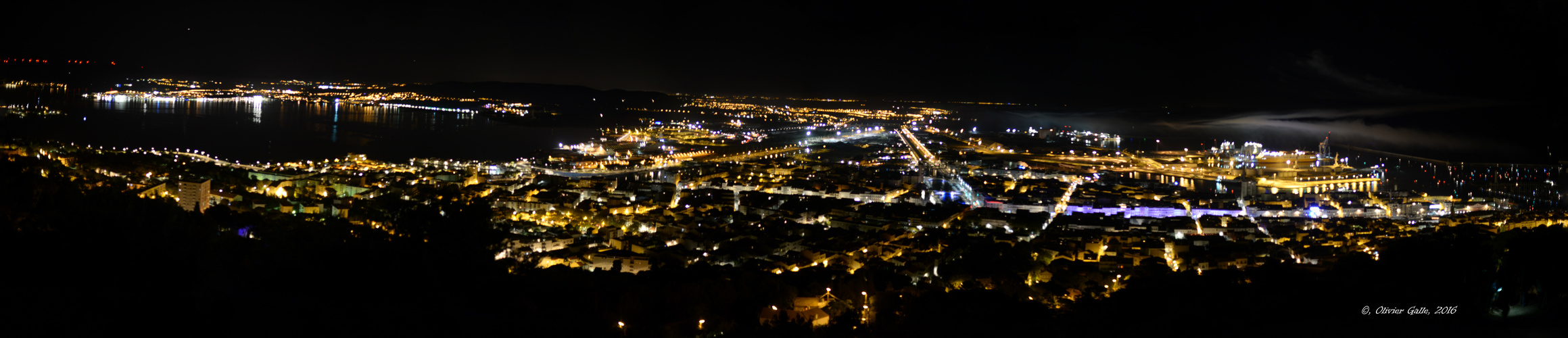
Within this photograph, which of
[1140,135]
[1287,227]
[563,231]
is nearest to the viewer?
A: [563,231]

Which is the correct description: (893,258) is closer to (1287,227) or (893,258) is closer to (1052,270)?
(1052,270)

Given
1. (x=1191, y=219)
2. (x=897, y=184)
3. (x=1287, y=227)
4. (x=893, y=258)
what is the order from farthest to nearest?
(x=897, y=184), (x=1191, y=219), (x=1287, y=227), (x=893, y=258)

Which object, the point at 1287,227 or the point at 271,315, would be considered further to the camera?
the point at 1287,227

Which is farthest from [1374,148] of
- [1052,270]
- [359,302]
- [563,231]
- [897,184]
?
[359,302]

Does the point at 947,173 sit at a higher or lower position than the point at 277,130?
higher

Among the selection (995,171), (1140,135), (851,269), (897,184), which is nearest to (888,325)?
(851,269)

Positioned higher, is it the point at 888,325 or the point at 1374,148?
the point at 1374,148

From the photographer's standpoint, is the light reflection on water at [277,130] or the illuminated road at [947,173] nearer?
the illuminated road at [947,173]

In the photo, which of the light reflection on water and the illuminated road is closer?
the illuminated road

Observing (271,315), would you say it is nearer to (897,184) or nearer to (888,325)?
(888,325)

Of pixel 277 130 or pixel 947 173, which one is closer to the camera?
pixel 947 173
